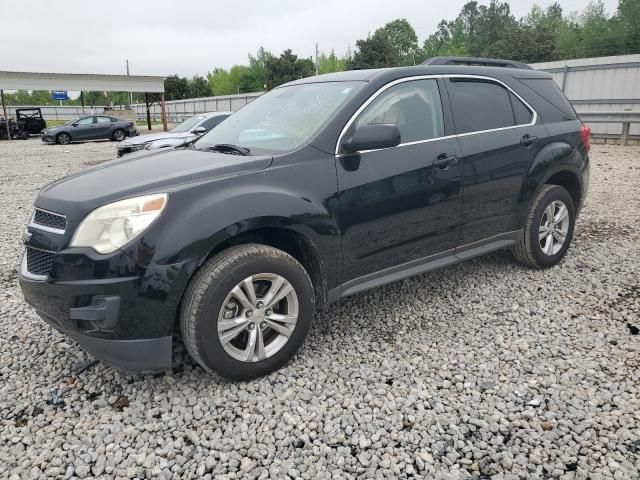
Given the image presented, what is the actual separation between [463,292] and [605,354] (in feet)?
3.99

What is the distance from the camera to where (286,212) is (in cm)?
279

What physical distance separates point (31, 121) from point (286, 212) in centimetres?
2955

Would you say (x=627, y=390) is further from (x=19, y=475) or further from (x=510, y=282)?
(x=19, y=475)

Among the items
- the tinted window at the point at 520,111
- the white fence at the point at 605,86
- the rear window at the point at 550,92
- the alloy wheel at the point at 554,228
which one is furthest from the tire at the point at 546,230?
the white fence at the point at 605,86

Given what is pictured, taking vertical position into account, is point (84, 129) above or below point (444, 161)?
above

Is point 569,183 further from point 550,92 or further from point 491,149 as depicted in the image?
point 491,149

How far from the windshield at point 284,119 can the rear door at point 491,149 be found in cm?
97

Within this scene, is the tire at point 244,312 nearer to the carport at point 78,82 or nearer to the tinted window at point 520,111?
the tinted window at point 520,111

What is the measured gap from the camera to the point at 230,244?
284cm

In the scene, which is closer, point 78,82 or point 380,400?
point 380,400

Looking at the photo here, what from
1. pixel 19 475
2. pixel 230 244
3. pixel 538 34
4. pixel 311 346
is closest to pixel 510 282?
pixel 311 346

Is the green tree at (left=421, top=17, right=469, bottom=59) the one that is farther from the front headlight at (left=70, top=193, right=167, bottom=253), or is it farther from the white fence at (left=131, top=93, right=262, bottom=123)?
the front headlight at (left=70, top=193, right=167, bottom=253)

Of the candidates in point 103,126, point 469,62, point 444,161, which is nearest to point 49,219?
point 444,161

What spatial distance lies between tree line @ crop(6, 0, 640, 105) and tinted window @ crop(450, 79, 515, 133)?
147 feet
